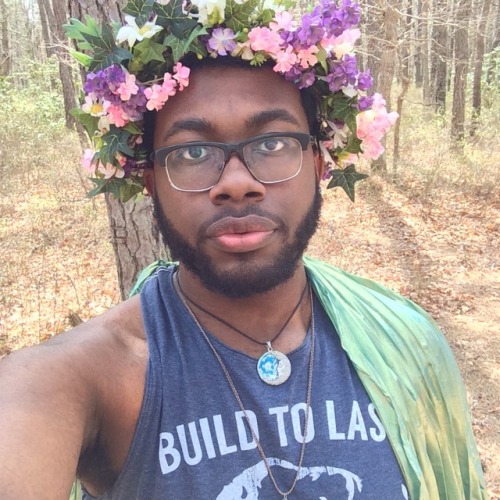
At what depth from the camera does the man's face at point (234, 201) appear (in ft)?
5.18

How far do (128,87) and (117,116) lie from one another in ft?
0.36

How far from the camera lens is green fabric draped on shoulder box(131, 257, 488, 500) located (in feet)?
5.24

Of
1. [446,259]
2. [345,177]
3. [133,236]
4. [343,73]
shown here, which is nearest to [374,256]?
[446,259]

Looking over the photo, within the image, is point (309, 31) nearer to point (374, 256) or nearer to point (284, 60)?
point (284, 60)

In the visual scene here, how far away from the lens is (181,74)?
1633 mm

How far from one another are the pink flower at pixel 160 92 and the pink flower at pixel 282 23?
39cm

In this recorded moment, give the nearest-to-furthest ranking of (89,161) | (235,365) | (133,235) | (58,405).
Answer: (58,405), (235,365), (89,161), (133,235)

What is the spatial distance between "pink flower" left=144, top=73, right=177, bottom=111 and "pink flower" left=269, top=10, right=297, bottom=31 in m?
0.39

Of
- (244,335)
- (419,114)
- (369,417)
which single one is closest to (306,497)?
(369,417)

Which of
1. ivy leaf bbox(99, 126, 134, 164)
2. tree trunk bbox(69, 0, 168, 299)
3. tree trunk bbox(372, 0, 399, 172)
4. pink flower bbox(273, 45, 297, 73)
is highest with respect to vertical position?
tree trunk bbox(372, 0, 399, 172)

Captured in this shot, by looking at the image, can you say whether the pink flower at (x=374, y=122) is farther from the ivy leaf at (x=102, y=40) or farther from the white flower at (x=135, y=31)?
the ivy leaf at (x=102, y=40)

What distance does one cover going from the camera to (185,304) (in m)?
1.67

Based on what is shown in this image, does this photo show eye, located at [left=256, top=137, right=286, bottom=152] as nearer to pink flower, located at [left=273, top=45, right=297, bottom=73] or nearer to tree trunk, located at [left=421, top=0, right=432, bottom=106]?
pink flower, located at [left=273, top=45, right=297, bottom=73]

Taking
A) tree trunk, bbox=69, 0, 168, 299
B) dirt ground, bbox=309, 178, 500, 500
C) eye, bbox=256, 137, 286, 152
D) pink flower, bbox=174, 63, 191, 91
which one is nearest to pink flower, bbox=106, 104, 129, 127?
pink flower, bbox=174, 63, 191, 91
